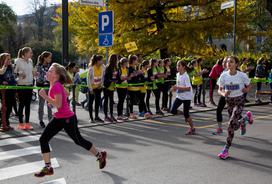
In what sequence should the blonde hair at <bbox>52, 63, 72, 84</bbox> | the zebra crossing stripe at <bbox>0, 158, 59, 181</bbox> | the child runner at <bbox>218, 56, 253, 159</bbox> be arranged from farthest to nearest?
the child runner at <bbox>218, 56, 253, 159</bbox>
the zebra crossing stripe at <bbox>0, 158, 59, 181</bbox>
the blonde hair at <bbox>52, 63, 72, 84</bbox>

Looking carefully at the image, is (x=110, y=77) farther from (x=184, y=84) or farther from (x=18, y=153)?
(x=18, y=153)

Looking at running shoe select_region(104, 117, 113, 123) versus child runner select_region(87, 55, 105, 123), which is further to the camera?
running shoe select_region(104, 117, 113, 123)

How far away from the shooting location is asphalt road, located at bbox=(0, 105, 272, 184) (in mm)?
5668

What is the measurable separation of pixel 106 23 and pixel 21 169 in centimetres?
628

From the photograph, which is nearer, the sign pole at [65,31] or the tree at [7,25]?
the sign pole at [65,31]

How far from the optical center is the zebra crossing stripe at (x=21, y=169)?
19.2ft

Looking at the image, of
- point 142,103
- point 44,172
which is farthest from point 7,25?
point 44,172

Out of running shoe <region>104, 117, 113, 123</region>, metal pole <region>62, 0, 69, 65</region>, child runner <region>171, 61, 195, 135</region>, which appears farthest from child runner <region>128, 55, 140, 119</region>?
child runner <region>171, 61, 195, 135</region>

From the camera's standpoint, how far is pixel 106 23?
1145cm

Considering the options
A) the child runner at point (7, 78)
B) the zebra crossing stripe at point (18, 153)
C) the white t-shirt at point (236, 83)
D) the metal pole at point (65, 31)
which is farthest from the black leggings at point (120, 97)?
the white t-shirt at point (236, 83)

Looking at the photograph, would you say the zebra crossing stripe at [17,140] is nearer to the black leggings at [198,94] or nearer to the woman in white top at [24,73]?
the woman in white top at [24,73]

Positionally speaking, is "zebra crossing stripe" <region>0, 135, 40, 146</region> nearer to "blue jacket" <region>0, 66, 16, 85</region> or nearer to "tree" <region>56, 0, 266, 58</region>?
"blue jacket" <region>0, 66, 16, 85</region>

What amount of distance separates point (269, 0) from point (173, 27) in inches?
373

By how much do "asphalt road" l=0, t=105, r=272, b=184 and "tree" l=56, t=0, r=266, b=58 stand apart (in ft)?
35.5
